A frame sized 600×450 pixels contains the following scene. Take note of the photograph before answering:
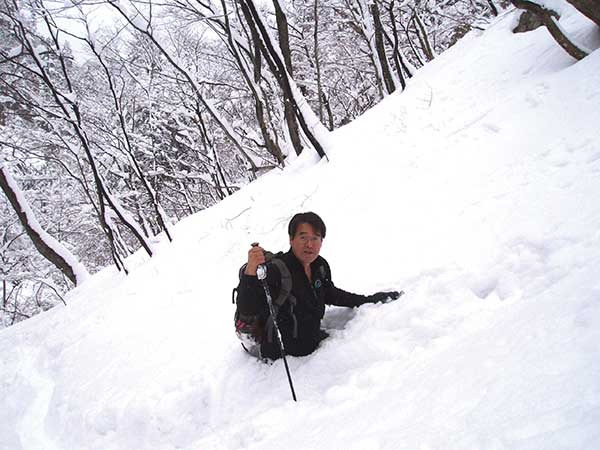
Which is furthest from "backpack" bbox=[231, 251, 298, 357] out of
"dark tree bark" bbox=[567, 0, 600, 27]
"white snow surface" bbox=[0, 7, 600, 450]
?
"dark tree bark" bbox=[567, 0, 600, 27]

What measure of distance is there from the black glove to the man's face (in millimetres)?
722

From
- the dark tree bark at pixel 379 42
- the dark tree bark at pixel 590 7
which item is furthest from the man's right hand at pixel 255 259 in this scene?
the dark tree bark at pixel 379 42

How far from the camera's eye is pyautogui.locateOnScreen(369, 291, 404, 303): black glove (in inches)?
117

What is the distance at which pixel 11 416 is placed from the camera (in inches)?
190

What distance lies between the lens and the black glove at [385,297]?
117 inches

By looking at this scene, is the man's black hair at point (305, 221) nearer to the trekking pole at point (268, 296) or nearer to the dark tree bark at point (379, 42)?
the trekking pole at point (268, 296)

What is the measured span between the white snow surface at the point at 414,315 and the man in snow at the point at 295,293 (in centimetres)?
16

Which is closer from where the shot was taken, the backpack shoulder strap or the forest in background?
the backpack shoulder strap

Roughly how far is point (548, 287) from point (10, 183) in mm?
11231

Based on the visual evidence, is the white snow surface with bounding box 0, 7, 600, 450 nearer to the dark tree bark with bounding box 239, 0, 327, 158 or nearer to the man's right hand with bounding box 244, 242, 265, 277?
the dark tree bark with bounding box 239, 0, 327, 158

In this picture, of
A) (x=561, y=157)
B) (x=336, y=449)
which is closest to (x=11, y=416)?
(x=336, y=449)

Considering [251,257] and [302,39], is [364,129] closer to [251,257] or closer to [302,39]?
[251,257]

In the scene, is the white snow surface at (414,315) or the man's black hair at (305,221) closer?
the white snow surface at (414,315)

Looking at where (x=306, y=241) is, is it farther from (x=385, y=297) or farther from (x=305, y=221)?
(x=385, y=297)
